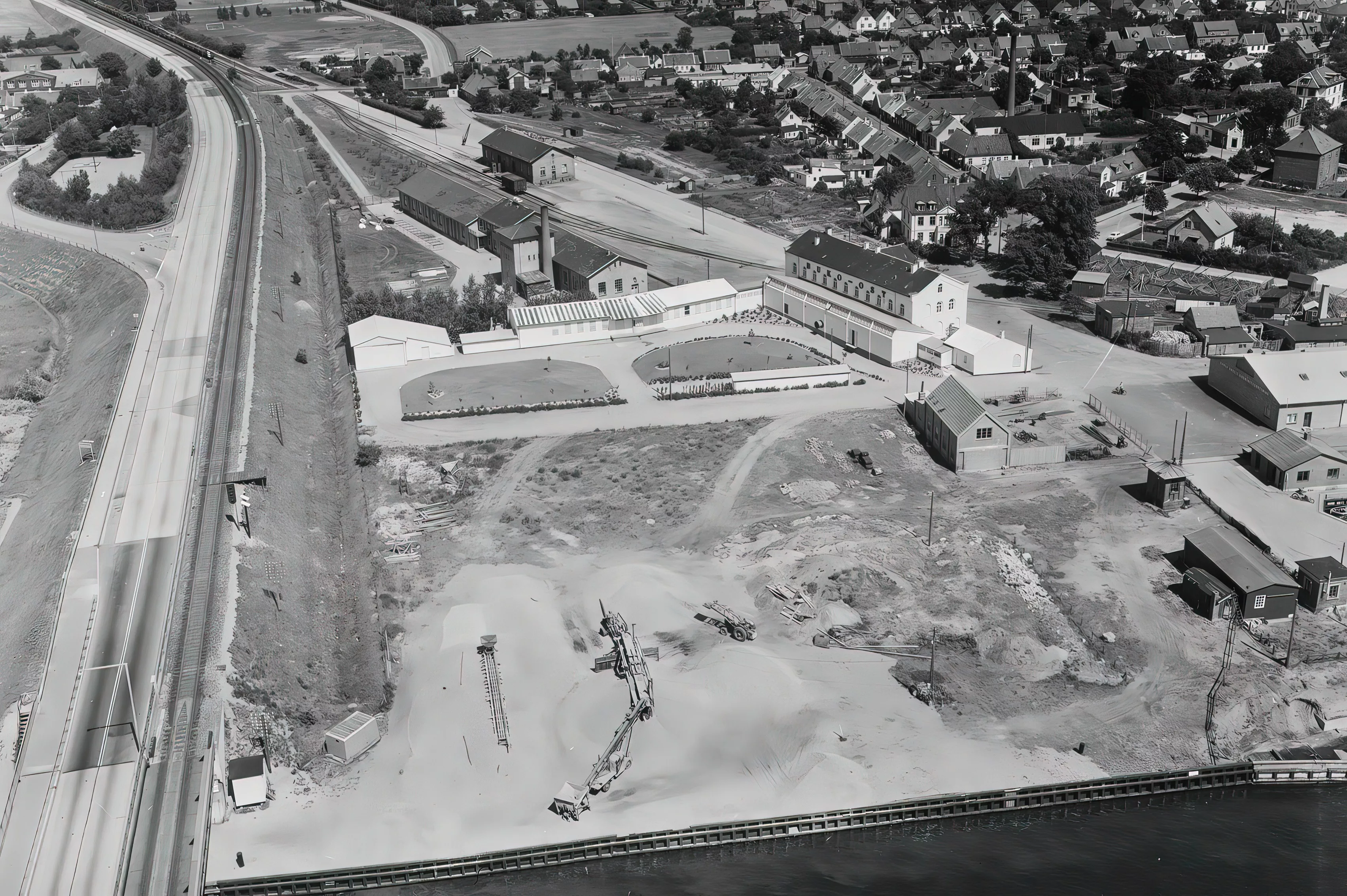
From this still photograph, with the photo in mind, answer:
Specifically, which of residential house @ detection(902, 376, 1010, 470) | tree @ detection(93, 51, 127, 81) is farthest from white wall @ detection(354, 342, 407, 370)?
tree @ detection(93, 51, 127, 81)

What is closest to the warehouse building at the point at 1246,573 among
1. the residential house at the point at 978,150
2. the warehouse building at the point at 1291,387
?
the warehouse building at the point at 1291,387

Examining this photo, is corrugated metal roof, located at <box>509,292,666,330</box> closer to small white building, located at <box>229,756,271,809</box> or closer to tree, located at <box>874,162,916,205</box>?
tree, located at <box>874,162,916,205</box>

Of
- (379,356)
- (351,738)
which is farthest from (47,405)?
(351,738)

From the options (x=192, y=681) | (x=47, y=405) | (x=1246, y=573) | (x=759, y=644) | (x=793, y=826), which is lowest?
(x=793, y=826)

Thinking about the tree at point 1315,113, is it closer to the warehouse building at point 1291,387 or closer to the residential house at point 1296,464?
the warehouse building at point 1291,387

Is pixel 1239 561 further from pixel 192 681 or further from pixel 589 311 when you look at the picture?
pixel 589 311

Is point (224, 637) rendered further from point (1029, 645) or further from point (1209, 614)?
point (1209, 614)
